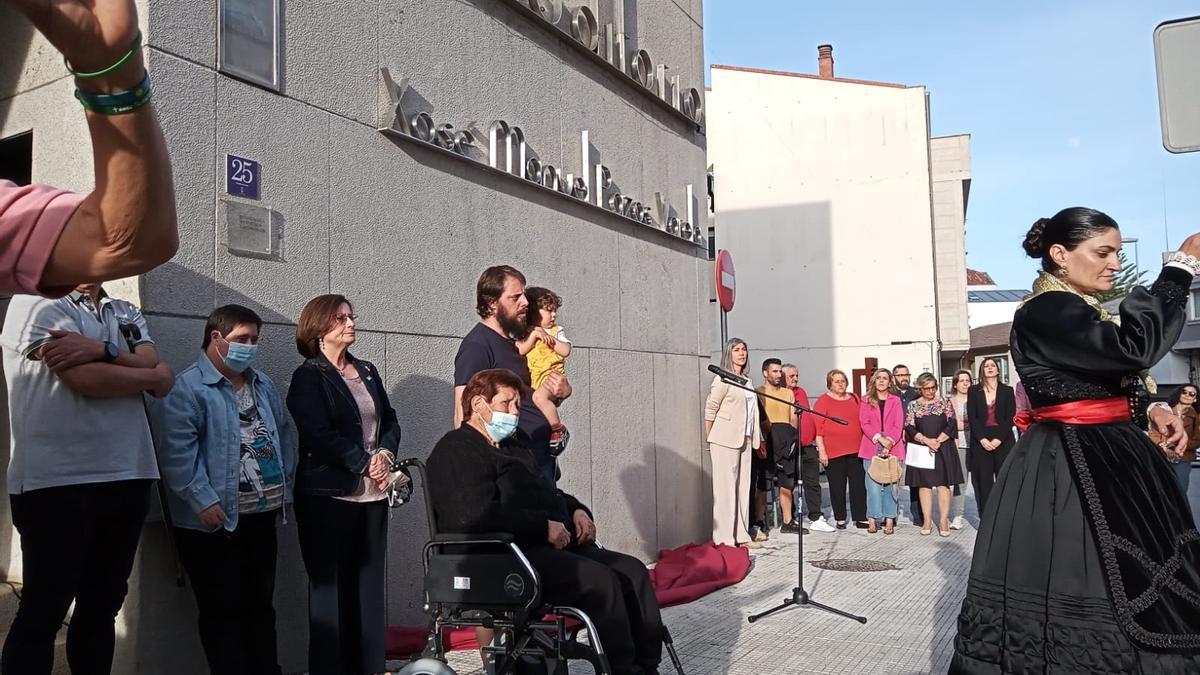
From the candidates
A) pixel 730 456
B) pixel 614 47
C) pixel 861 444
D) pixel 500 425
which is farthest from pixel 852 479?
pixel 500 425

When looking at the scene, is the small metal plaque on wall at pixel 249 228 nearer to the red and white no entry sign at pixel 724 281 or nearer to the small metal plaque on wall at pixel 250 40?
the small metal plaque on wall at pixel 250 40

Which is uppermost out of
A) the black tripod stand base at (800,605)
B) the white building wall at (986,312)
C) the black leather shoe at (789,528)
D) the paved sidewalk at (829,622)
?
the white building wall at (986,312)

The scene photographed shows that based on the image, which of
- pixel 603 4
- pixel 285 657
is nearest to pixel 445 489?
pixel 285 657

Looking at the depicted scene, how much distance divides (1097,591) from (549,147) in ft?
18.6

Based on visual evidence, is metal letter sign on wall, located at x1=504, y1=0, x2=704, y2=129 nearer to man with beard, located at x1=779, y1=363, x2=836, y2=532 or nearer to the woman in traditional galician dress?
man with beard, located at x1=779, y1=363, x2=836, y2=532

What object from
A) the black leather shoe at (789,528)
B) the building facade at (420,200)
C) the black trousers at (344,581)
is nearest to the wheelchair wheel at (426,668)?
the black trousers at (344,581)

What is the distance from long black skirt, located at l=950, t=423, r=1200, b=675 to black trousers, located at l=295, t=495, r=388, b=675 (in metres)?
2.78

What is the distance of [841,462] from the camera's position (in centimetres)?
1139

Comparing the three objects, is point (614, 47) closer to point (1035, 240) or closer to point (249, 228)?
point (249, 228)

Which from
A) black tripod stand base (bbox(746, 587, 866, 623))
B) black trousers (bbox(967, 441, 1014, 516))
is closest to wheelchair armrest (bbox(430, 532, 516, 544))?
black tripod stand base (bbox(746, 587, 866, 623))

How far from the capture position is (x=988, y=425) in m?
10.5

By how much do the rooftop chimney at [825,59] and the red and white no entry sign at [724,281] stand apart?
25.4 meters

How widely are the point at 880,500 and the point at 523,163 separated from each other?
6.23 meters

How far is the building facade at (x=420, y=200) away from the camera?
4.47m
